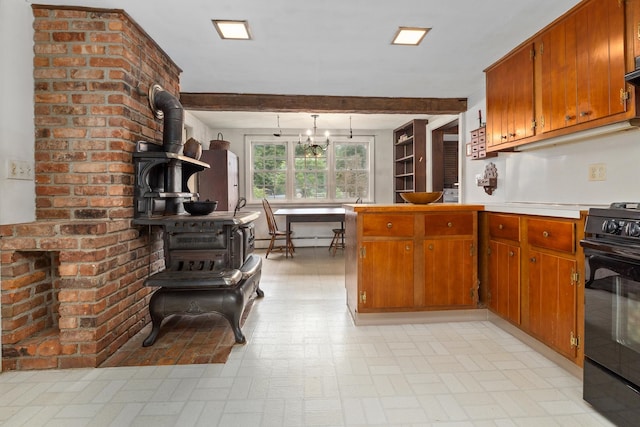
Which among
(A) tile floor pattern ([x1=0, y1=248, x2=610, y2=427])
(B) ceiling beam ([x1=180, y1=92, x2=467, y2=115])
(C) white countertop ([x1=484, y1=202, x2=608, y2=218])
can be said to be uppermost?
(B) ceiling beam ([x1=180, y1=92, x2=467, y2=115])

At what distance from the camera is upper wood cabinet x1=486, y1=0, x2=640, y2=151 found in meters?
1.92

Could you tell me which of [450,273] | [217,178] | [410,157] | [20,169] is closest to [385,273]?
[450,273]

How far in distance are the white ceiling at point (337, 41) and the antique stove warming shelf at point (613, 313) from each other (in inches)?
61.3

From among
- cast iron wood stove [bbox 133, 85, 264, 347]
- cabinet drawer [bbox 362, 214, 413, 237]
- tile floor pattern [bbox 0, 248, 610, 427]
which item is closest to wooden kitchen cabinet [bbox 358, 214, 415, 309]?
cabinet drawer [bbox 362, 214, 413, 237]

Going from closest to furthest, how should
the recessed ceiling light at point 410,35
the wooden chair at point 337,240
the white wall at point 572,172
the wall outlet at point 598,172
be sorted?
the white wall at point 572,172, the wall outlet at point 598,172, the recessed ceiling light at point 410,35, the wooden chair at point 337,240

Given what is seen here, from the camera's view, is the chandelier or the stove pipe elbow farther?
the chandelier

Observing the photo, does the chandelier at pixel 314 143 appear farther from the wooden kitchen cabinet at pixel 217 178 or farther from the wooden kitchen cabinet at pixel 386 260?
the wooden kitchen cabinet at pixel 386 260

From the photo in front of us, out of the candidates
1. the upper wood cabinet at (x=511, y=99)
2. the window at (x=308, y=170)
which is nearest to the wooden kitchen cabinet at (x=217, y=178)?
the window at (x=308, y=170)

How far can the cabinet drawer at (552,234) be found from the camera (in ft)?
6.57

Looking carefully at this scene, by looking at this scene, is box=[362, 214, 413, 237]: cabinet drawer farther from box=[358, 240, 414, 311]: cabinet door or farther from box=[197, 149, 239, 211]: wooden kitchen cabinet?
box=[197, 149, 239, 211]: wooden kitchen cabinet

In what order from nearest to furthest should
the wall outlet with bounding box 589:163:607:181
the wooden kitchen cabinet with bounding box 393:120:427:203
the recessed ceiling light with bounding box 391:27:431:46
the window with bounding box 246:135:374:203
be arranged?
1. the wall outlet with bounding box 589:163:607:181
2. the recessed ceiling light with bounding box 391:27:431:46
3. the wooden kitchen cabinet with bounding box 393:120:427:203
4. the window with bounding box 246:135:374:203

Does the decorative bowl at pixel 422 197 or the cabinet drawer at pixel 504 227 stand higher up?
the decorative bowl at pixel 422 197

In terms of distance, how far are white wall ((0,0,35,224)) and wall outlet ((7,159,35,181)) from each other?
0.05 ft

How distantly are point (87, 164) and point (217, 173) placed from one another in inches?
141
